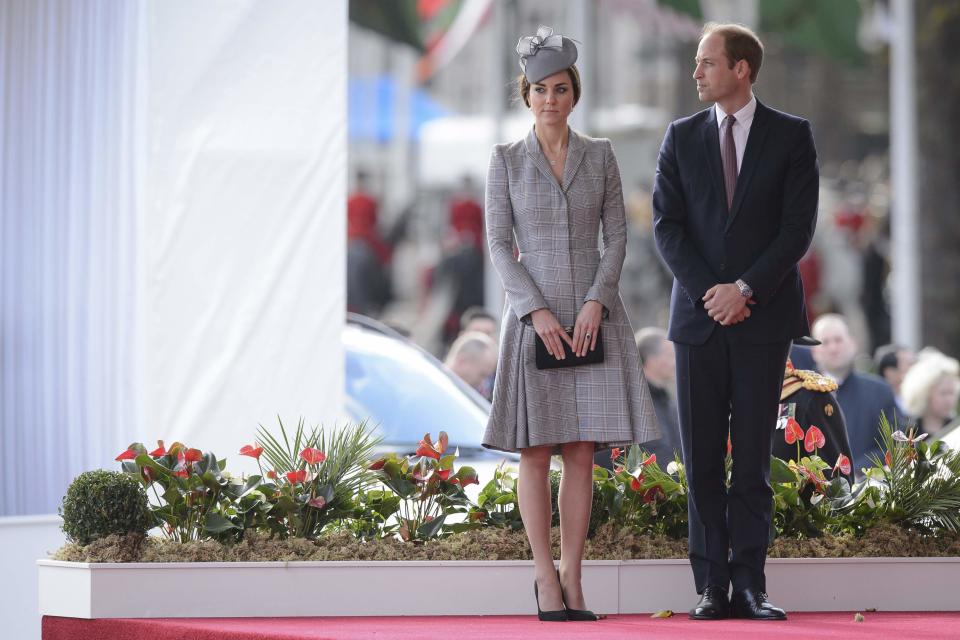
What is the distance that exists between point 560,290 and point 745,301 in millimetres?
572

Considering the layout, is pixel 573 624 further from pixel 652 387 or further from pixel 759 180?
pixel 652 387

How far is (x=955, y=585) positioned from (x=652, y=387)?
9.53 ft

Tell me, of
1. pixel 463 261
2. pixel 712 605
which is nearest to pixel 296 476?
pixel 712 605

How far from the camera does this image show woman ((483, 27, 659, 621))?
16.1ft

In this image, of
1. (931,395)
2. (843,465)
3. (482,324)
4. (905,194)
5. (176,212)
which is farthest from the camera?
(905,194)

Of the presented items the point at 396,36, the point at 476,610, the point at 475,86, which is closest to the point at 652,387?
the point at 476,610

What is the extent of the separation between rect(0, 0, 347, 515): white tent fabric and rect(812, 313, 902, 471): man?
317 cm

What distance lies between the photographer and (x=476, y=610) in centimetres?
527

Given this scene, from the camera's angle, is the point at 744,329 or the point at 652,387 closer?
the point at 744,329

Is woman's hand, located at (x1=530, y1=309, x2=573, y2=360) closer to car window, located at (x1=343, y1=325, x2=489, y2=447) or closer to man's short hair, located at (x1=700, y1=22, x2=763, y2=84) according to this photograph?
man's short hair, located at (x1=700, y1=22, x2=763, y2=84)

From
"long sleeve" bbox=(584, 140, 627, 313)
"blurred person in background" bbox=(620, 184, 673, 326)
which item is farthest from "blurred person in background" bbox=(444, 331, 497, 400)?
"blurred person in background" bbox=(620, 184, 673, 326)

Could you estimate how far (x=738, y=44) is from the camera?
4.95 m

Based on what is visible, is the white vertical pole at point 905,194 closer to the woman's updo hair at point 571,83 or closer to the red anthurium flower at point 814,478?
the red anthurium flower at point 814,478

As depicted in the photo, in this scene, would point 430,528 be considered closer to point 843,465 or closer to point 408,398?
point 843,465
